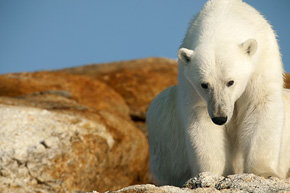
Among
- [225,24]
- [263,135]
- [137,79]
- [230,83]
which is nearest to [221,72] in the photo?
[230,83]

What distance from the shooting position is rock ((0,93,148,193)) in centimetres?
800

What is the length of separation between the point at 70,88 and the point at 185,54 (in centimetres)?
840

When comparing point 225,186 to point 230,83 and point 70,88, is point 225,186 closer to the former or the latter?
point 230,83

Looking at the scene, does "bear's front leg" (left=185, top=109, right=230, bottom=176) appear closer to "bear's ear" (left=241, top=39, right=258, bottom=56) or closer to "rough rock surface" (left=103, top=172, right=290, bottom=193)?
"bear's ear" (left=241, top=39, right=258, bottom=56)

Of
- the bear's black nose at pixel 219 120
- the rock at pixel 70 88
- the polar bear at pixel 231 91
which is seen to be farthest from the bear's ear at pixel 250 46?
the rock at pixel 70 88

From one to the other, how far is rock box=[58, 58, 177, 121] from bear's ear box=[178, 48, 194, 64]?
9.36 metres

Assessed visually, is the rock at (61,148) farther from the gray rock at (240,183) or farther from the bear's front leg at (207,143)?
the gray rock at (240,183)

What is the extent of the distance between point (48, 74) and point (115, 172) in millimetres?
5749

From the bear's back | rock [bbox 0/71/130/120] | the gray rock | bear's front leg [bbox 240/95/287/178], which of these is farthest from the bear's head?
rock [bbox 0/71/130/120]

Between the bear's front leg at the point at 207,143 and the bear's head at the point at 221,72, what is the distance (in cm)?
39

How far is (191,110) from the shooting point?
5855 millimetres

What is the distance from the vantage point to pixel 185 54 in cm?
553

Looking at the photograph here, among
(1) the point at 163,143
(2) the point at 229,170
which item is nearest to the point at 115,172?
(1) the point at 163,143

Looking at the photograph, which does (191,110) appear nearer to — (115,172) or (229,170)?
(229,170)
